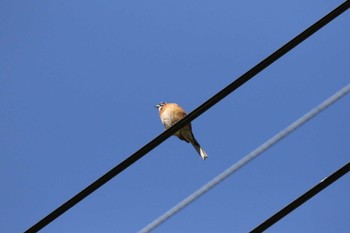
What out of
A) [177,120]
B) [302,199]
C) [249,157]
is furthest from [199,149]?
[249,157]

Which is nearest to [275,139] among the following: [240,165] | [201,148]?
[240,165]

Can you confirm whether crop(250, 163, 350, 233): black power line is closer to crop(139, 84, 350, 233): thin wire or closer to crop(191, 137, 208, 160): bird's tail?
crop(139, 84, 350, 233): thin wire

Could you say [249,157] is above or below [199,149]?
below

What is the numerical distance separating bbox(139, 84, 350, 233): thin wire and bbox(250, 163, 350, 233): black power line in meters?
0.26

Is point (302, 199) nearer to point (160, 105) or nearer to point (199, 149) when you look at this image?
point (199, 149)

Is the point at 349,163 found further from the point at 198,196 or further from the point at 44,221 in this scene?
the point at 44,221

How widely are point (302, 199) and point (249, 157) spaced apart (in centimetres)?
32

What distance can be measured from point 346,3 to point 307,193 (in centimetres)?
80

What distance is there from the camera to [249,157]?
2.52 m

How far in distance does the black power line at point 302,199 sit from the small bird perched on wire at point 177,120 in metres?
6.53

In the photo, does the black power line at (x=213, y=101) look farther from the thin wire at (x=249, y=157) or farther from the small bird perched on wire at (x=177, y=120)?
the small bird perched on wire at (x=177, y=120)

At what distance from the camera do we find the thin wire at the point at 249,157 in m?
2.52

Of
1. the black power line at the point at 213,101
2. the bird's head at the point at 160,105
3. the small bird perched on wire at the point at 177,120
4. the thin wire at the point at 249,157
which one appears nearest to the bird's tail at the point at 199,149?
the small bird perched on wire at the point at 177,120

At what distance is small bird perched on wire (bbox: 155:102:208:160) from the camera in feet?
30.8
